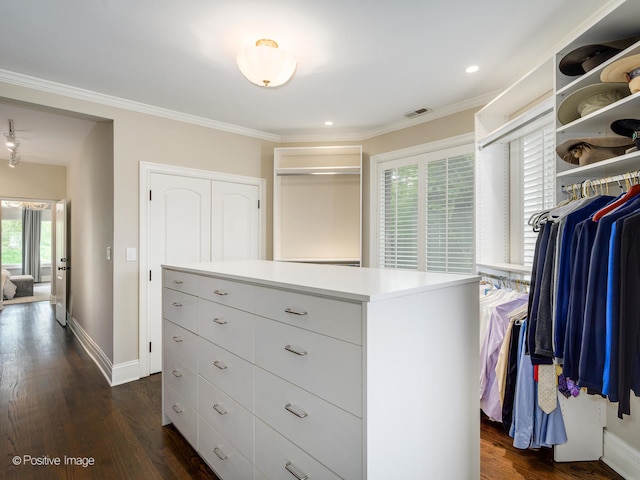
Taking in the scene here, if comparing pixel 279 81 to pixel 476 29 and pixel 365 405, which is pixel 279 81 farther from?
pixel 365 405

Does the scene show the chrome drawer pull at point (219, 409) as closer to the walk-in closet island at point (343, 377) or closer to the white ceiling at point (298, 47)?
the walk-in closet island at point (343, 377)

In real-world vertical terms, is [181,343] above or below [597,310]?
below

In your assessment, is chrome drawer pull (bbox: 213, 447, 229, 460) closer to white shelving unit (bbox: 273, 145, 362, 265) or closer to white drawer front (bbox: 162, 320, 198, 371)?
white drawer front (bbox: 162, 320, 198, 371)

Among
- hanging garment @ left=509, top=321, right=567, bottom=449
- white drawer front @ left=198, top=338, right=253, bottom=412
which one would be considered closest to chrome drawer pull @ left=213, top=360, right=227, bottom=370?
white drawer front @ left=198, top=338, right=253, bottom=412

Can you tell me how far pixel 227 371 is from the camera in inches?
65.7

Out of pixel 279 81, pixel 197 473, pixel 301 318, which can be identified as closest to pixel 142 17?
pixel 279 81

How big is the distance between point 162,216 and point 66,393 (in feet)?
5.74

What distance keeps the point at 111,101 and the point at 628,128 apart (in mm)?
3786

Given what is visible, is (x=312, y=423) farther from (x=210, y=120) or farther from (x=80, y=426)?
(x=210, y=120)

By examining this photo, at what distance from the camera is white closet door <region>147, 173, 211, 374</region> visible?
334 cm

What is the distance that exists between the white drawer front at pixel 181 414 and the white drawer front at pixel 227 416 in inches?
5.7

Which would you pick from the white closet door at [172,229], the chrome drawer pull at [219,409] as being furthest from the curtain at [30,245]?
the chrome drawer pull at [219,409]

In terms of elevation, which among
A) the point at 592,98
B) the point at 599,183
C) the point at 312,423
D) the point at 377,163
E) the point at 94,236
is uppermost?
the point at 377,163

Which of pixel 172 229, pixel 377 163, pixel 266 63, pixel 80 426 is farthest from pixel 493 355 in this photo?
pixel 172 229
